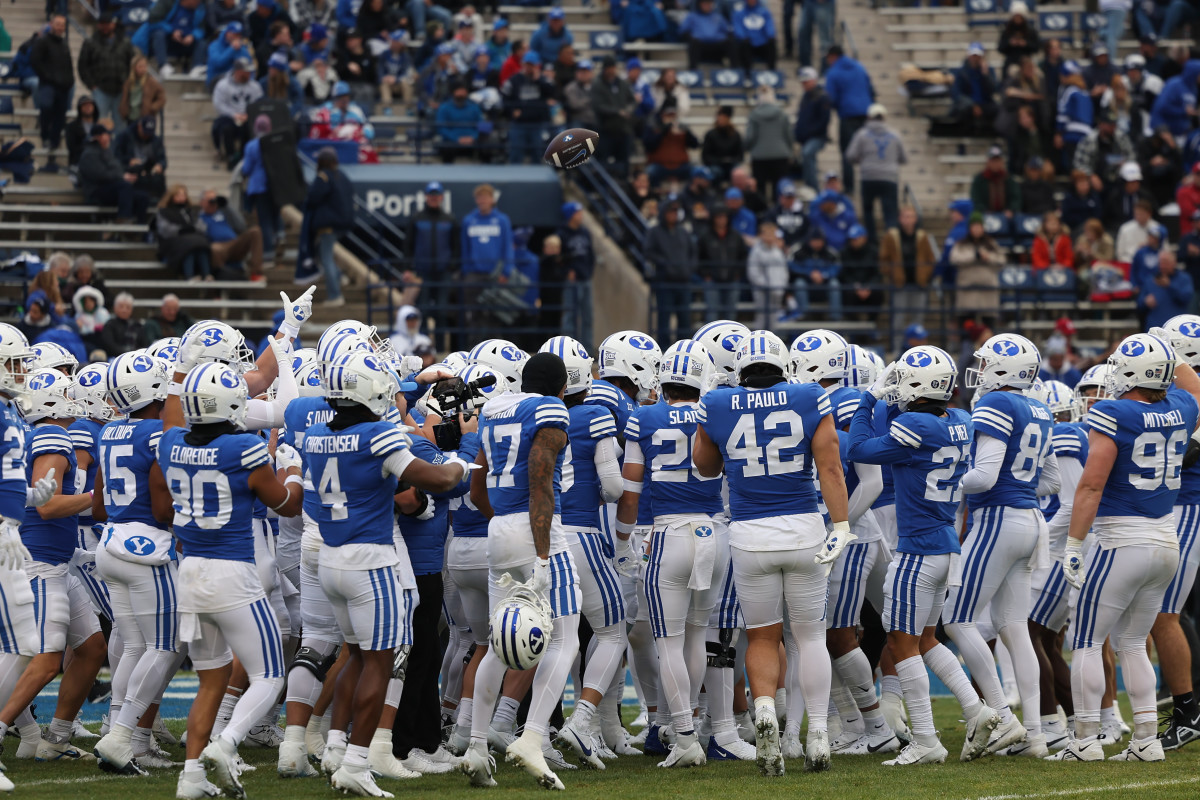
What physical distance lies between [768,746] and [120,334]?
9.59 m

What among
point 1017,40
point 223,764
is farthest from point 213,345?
point 1017,40

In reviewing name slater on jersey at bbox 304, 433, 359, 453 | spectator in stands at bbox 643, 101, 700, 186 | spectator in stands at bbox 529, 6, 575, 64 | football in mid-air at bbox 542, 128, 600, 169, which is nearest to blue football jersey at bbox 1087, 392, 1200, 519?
name slater on jersey at bbox 304, 433, 359, 453

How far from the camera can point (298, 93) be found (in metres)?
20.1

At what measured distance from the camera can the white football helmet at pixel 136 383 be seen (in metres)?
8.49

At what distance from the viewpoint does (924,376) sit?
8.67 metres

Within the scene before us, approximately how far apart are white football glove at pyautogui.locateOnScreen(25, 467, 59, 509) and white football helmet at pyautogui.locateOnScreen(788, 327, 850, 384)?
4.19 m

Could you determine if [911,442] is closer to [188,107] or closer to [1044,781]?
[1044,781]

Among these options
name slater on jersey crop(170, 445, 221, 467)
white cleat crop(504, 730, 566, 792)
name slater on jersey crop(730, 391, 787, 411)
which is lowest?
white cleat crop(504, 730, 566, 792)

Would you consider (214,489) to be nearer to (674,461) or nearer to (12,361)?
(12,361)

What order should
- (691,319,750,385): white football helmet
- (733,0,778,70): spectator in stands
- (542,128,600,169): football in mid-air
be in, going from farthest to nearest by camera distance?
(733,0,778,70): spectator in stands, (542,128,600,169): football in mid-air, (691,319,750,385): white football helmet

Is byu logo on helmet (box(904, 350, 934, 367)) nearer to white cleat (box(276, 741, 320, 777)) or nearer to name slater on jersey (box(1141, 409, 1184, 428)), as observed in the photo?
name slater on jersey (box(1141, 409, 1184, 428))

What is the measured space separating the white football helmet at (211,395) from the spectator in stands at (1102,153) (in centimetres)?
1592

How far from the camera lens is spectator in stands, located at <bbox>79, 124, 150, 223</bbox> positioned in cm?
1859

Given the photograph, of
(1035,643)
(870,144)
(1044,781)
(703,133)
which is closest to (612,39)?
(703,133)
